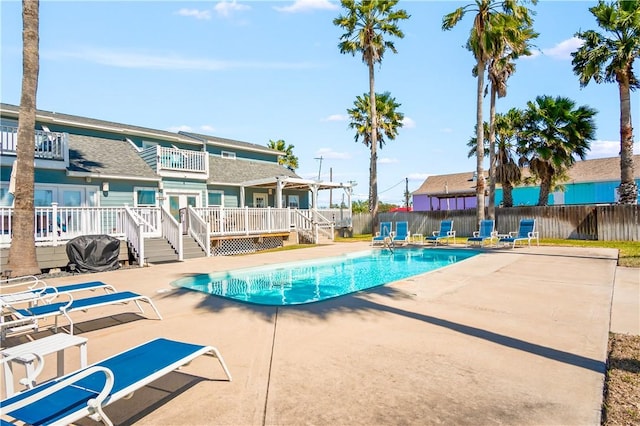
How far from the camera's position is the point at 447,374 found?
3654mm

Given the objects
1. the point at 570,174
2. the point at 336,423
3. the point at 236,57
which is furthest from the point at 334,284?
the point at 570,174

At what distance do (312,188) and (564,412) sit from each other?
20182 mm

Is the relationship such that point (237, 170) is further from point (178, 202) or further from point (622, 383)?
point (622, 383)

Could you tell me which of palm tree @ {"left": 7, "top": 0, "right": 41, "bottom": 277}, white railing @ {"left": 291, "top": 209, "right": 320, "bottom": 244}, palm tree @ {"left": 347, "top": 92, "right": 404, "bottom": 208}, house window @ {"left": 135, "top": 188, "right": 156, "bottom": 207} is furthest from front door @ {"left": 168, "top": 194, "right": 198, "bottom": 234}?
palm tree @ {"left": 347, "top": 92, "right": 404, "bottom": 208}

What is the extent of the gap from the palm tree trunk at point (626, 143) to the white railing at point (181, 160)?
21818 millimetres

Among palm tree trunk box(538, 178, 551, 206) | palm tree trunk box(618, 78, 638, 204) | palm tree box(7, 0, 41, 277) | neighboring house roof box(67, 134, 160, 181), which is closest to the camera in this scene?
palm tree box(7, 0, 41, 277)

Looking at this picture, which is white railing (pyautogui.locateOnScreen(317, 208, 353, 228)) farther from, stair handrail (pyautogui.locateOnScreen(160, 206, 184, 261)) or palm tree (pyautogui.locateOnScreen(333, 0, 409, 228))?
stair handrail (pyautogui.locateOnScreen(160, 206, 184, 261))

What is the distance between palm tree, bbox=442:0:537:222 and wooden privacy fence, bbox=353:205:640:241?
14.9 feet

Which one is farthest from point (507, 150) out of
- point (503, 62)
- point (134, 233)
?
point (134, 233)

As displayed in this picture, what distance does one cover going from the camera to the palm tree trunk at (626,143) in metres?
18.3

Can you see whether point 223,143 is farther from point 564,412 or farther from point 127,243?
point 564,412

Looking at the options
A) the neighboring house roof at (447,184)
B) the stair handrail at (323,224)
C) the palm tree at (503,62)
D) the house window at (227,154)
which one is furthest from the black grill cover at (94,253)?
the neighboring house roof at (447,184)

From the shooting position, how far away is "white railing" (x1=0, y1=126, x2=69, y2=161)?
1415cm

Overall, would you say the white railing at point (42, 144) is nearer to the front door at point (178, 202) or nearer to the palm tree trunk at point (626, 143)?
the front door at point (178, 202)
